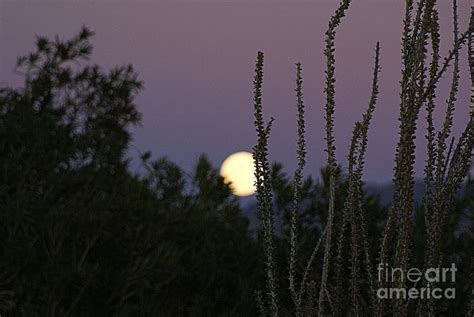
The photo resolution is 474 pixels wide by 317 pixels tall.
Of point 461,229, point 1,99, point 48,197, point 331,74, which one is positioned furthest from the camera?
point 461,229

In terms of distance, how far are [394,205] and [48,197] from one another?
7.04ft

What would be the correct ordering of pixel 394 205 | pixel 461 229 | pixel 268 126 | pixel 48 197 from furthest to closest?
pixel 461 229, pixel 48 197, pixel 268 126, pixel 394 205

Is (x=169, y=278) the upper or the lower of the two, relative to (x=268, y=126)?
lower

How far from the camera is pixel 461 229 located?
228 inches

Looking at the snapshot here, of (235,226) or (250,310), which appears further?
(235,226)

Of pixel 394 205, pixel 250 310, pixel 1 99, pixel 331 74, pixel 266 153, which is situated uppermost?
pixel 1 99

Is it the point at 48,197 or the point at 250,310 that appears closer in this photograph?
the point at 48,197

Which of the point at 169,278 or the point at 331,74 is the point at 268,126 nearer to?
the point at 331,74

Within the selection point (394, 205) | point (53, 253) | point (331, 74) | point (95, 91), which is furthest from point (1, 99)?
point (394, 205)

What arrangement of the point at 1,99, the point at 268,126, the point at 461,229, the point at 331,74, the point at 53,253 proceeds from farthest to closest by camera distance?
the point at 461,229, the point at 1,99, the point at 53,253, the point at 268,126, the point at 331,74

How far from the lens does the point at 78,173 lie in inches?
186

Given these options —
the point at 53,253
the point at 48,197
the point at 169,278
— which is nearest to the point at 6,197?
the point at 48,197

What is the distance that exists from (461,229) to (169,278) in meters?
2.51

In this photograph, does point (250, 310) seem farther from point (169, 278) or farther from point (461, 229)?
point (461, 229)
